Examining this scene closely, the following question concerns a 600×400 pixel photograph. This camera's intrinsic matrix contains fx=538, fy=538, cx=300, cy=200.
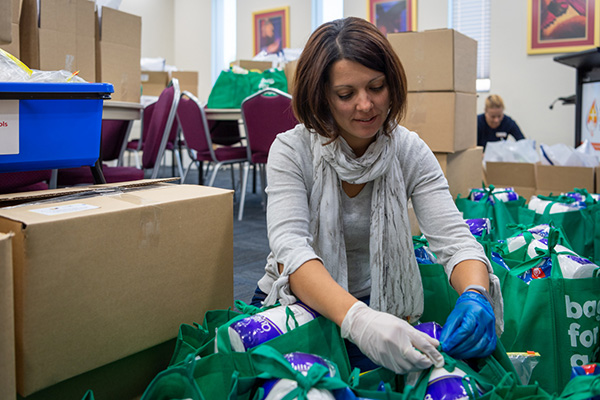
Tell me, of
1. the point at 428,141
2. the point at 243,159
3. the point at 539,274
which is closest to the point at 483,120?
the point at 243,159

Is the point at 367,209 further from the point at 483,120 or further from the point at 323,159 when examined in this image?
the point at 483,120

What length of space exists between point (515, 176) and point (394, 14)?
137 inches

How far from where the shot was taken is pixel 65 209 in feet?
2.85

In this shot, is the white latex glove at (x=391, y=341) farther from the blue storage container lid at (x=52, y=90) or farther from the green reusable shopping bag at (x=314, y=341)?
the blue storage container lid at (x=52, y=90)

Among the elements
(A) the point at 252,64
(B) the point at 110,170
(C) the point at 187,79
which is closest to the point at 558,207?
(B) the point at 110,170

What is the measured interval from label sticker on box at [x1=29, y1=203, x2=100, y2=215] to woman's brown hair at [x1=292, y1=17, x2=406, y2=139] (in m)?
0.46

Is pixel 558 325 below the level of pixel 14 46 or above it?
below

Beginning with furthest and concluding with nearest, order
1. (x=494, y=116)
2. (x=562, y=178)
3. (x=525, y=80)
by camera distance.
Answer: (x=525, y=80) < (x=494, y=116) < (x=562, y=178)

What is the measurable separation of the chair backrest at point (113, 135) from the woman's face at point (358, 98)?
5.21 ft

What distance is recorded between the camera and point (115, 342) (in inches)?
35.6

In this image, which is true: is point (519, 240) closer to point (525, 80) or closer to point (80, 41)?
point (80, 41)

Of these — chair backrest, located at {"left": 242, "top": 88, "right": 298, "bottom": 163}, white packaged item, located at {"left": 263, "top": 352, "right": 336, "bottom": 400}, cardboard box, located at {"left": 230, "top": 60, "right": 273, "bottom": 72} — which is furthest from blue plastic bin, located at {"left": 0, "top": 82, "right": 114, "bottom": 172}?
cardboard box, located at {"left": 230, "top": 60, "right": 273, "bottom": 72}

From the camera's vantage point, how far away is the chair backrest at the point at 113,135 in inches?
94.7

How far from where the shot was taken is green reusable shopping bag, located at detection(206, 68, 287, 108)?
367 centimetres
